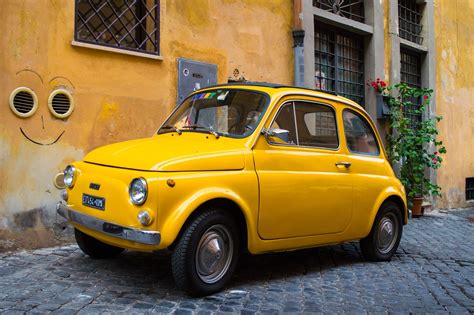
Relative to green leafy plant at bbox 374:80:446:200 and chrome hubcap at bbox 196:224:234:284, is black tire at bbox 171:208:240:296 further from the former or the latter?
green leafy plant at bbox 374:80:446:200

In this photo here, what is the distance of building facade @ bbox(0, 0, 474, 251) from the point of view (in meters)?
5.32

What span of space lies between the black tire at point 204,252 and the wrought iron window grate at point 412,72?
8592mm

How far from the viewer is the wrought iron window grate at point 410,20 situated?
37.3 ft

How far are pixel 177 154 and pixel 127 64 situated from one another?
9.26ft

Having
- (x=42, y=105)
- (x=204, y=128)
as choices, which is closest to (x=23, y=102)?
(x=42, y=105)

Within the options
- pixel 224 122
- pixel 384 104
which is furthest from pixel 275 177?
pixel 384 104

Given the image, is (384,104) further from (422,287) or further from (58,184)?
(58,184)

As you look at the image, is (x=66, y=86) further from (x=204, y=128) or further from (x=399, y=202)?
(x=399, y=202)

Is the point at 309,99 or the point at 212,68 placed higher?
the point at 212,68

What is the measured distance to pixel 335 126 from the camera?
5.16 m

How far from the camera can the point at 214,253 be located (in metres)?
3.85

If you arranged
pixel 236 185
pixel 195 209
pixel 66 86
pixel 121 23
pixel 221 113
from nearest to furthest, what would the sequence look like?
pixel 195 209
pixel 236 185
pixel 221 113
pixel 66 86
pixel 121 23

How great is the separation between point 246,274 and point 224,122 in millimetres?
1463

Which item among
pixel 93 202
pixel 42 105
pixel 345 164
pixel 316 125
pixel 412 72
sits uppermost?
pixel 412 72
